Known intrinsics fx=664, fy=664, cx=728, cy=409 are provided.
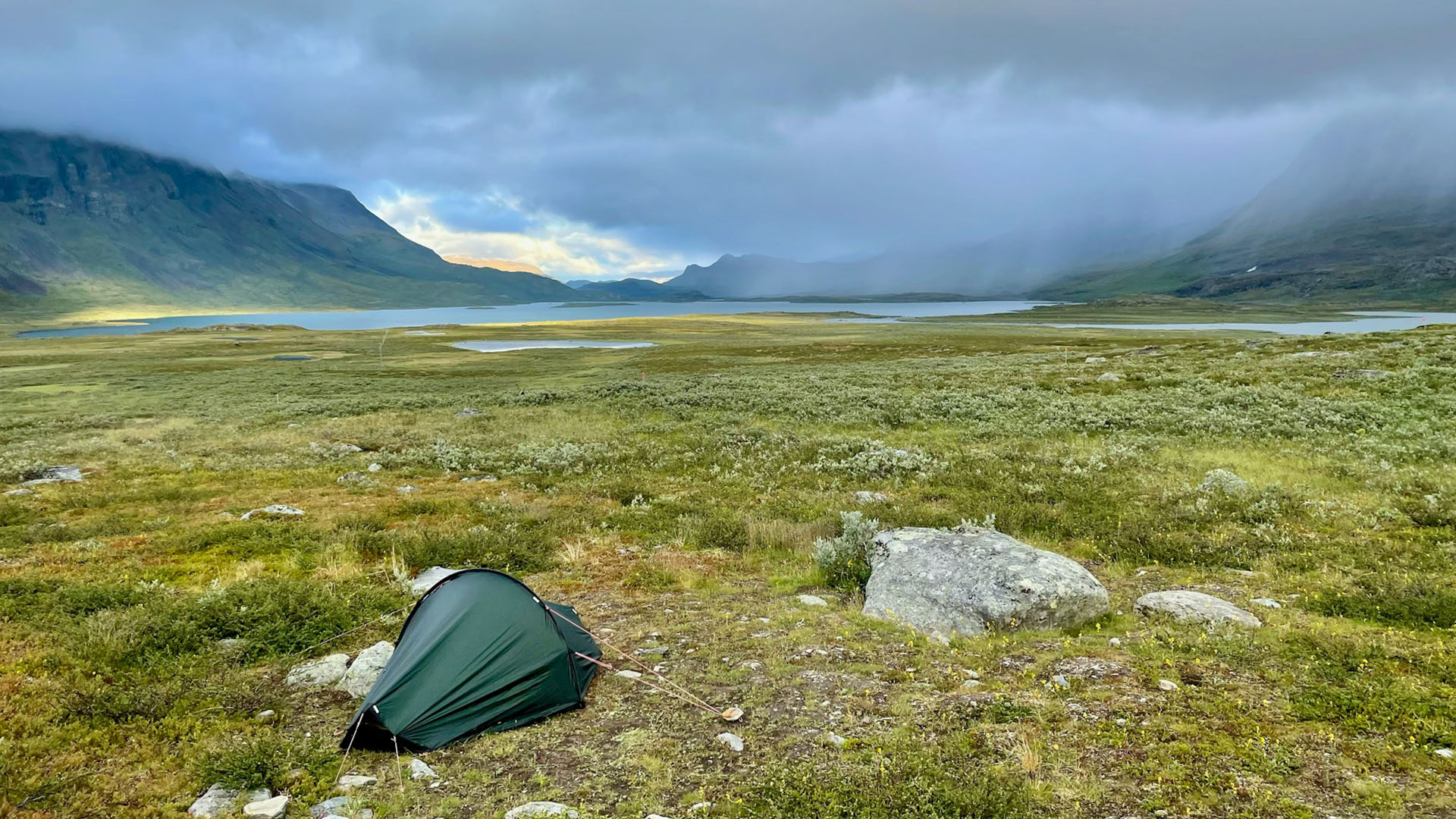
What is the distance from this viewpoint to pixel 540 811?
21.0 ft

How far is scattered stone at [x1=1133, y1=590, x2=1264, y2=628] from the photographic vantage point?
959 centimetres

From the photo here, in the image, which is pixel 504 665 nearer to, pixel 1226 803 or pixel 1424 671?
pixel 1226 803

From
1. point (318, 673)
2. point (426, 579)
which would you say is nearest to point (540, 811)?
point (318, 673)

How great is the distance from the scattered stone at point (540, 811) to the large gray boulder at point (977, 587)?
238 inches

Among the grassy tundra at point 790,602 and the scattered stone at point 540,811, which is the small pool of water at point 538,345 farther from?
the scattered stone at point 540,811

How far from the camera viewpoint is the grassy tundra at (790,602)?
6730 millimetres

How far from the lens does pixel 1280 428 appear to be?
74.0 feet

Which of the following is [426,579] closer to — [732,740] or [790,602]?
[790,602]

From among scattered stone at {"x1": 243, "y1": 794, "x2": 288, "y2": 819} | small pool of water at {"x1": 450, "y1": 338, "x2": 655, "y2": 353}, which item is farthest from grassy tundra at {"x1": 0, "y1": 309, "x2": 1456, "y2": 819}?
small pool of water at {"x1": 450, "y1": 338, "x2": 655, "y2": 353}

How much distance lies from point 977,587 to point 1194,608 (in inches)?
123

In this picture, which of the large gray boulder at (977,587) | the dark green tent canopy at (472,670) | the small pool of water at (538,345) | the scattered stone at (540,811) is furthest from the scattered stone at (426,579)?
the small pool of water at (538,345)

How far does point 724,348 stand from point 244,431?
6306 centimetres

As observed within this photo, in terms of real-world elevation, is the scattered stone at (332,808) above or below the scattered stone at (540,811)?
below

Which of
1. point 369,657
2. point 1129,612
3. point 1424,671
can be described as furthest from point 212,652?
point 1424,671
